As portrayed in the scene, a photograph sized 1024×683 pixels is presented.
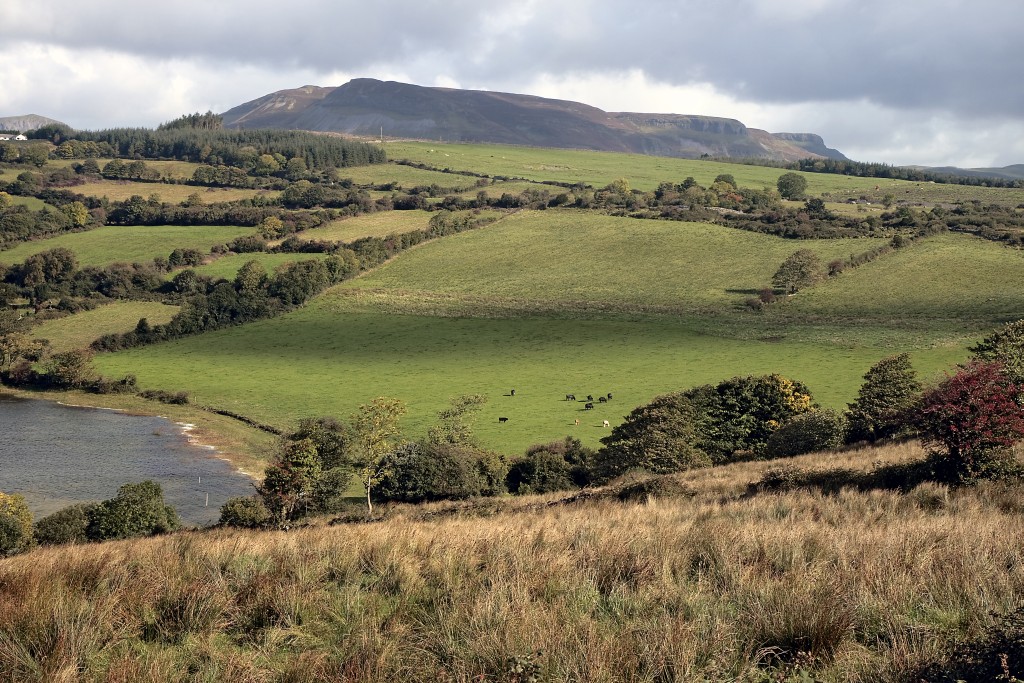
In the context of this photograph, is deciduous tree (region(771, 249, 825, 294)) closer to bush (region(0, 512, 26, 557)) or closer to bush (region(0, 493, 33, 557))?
bush (region(0, 493, 33, 557))

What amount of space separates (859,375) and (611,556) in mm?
77882

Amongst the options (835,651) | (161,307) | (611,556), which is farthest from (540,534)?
(161,307)

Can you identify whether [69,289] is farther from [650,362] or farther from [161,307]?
[650,362]

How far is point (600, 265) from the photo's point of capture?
432ft

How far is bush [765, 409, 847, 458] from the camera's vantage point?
51787mm

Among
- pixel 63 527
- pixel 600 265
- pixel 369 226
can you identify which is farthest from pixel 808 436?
pixel 369 226

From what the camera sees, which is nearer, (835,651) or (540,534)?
(835,651)

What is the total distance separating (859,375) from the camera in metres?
80.0

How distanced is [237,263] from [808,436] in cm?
10452

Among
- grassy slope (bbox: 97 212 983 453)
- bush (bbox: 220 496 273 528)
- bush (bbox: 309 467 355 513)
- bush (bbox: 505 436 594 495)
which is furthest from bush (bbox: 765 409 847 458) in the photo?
bush (bbox: 220 496 273 528)

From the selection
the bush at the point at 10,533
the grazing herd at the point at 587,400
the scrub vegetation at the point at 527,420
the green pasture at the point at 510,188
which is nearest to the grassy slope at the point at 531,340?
the scrub vegetation at the point at 527,420

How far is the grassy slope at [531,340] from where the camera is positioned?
80.8m

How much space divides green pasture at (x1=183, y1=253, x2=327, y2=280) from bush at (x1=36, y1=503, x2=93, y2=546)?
86116mm

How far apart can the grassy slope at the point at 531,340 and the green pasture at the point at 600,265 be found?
0.44m
